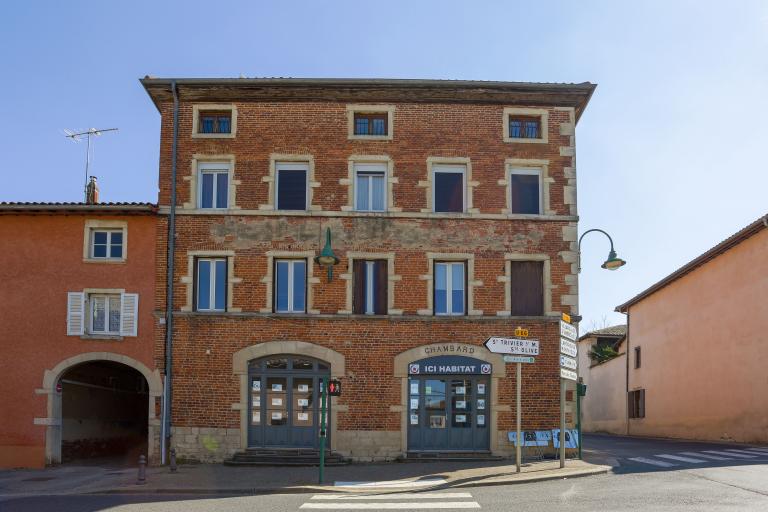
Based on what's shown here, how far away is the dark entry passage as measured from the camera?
20531 millimetres

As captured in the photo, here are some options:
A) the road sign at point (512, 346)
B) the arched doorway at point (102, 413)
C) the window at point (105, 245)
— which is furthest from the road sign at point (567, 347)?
the arched doorway at point (102, 413)

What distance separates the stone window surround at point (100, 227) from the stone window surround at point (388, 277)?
5844 mm

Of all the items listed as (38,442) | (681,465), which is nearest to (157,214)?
(38,442)

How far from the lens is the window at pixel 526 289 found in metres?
21.0

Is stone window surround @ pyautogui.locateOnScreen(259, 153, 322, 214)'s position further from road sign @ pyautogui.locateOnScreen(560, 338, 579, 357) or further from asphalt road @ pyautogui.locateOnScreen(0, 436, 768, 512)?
asphalt road @ pyautogui.locateOnScreen(0, 436, 768, 512)

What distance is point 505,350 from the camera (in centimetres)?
1703

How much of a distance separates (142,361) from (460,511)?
1132cm

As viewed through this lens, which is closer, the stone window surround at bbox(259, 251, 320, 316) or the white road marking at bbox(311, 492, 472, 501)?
the white road marking at bbox(311, 492, 472, 501)

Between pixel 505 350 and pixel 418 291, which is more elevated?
pixel 418 291

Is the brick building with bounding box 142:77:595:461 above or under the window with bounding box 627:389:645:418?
above

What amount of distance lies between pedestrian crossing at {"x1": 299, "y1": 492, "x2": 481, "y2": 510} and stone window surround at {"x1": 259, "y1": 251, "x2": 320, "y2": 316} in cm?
662

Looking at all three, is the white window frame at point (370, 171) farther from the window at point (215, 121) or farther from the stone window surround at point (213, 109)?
the window at point (215, 121)

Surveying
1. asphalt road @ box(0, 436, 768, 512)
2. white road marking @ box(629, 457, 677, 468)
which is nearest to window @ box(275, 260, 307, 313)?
asphalt road @ box(0, 436, 768, 512)

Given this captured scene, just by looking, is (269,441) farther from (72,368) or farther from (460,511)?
(460,511)
